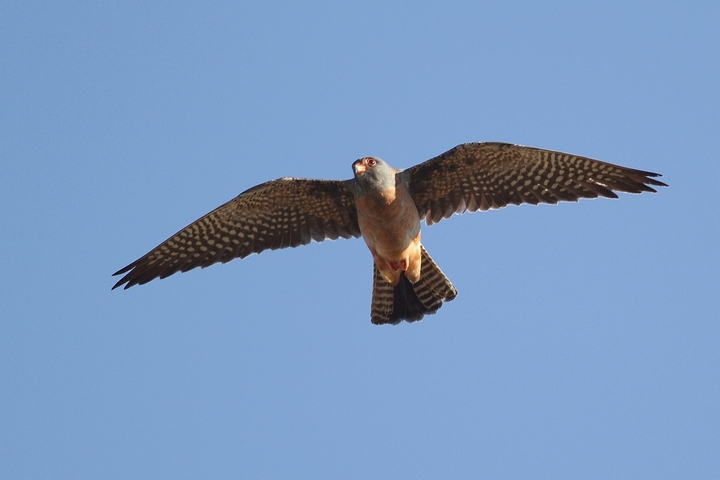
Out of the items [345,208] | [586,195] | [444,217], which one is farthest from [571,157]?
[345,208]

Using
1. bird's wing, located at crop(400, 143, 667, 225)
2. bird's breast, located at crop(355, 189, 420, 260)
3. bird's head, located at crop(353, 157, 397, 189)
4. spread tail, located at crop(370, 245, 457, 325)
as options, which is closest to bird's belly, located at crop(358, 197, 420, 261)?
bird's breast, located at crop(355, 189, 420, 260)

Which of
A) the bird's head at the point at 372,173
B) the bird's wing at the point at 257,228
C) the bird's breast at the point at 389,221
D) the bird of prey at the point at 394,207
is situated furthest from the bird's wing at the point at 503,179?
the bird's wing at the point at 257,228

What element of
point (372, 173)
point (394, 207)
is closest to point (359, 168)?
point (372, 173)

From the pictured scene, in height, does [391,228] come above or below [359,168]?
below

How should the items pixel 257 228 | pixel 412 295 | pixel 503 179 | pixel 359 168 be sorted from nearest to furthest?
pixel 359 168 < pixel 503 179 < pixel 412 295 < pixel 257 228

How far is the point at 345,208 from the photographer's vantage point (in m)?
13.3

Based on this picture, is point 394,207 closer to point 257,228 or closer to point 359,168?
point 359,168

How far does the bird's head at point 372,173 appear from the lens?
1213 cm

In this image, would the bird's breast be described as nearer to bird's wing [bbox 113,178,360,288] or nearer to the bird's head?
the bird's head

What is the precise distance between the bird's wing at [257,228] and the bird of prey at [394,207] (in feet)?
0.04

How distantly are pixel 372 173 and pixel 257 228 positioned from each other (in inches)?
81.7

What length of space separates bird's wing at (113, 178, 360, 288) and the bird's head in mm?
925

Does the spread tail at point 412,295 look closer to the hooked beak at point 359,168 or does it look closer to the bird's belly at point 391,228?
the bird's belly at point 391,228

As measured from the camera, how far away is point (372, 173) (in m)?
12.1
